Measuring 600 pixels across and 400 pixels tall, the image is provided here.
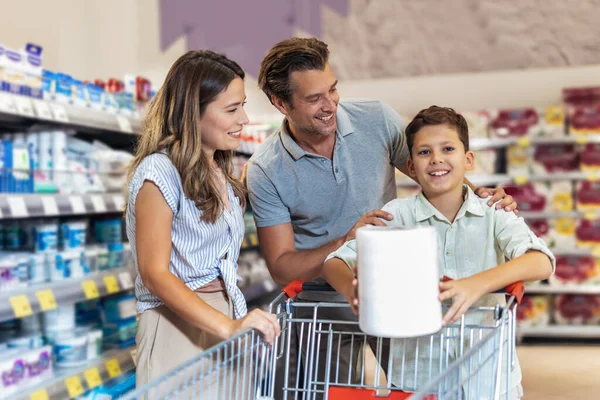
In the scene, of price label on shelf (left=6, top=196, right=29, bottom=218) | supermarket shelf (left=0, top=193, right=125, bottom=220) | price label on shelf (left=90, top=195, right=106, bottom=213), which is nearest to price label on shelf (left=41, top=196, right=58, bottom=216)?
supermarket shelf (left=0, top=193, right=125, bottom=220)

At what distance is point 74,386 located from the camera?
8.66 feet

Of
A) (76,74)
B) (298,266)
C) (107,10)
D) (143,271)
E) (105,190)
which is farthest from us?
(107,10)

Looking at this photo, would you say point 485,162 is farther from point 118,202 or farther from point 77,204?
point 77,204

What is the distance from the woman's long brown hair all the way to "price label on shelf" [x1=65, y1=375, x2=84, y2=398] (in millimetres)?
1254

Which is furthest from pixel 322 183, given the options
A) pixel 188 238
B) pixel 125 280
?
pixel 125 280

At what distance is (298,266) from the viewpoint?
6.86 ft

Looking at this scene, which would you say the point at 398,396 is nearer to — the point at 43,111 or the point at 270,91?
the point at 270,91

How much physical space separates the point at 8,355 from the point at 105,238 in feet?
2.56

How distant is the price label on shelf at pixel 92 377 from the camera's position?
273 centimetres

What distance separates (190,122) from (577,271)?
494 centimetres

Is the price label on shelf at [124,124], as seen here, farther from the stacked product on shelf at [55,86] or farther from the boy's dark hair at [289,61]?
the boy's dark hair at [289,61]

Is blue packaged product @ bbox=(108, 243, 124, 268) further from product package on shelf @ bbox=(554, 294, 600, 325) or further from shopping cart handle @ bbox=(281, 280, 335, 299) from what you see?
product package on shelf @ bbox=(554, 294, 600, 325)

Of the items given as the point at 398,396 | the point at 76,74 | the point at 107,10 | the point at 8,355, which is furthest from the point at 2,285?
the point at 107,10

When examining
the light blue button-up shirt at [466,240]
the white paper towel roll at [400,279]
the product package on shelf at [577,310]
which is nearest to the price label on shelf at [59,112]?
the light blue button-up shirt at [466,240]
